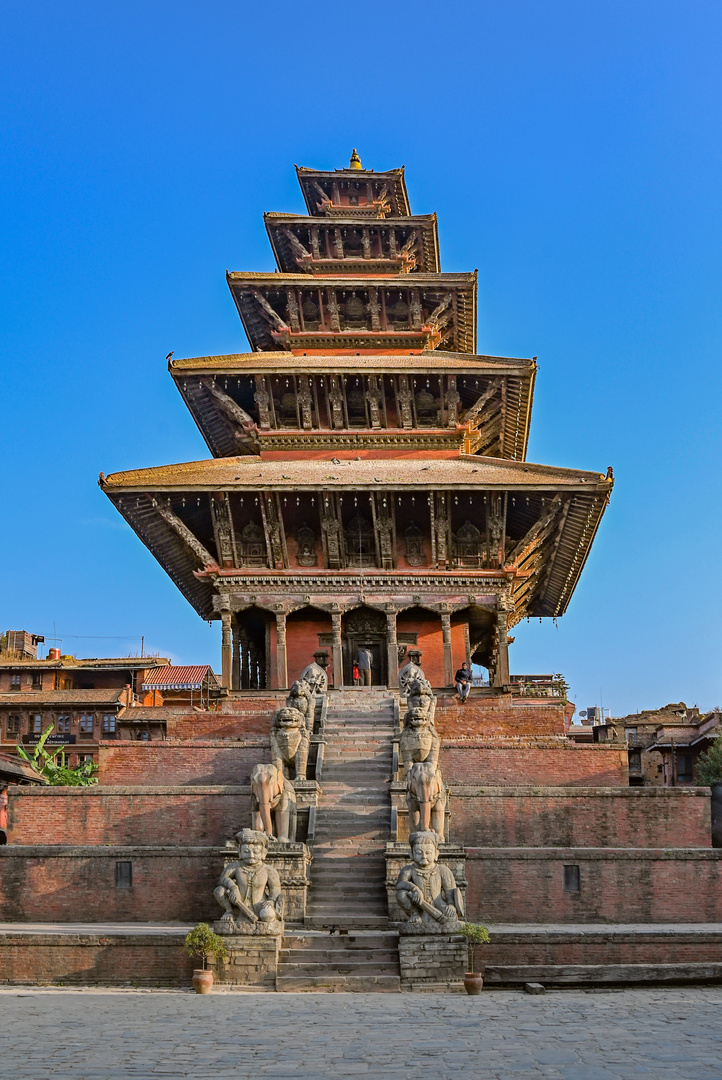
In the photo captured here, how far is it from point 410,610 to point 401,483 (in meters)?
3.75

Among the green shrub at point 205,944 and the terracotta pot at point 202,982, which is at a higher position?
the green shrub at point 205,944

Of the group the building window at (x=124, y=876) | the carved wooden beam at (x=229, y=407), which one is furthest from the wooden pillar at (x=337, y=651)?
the building window at (x=124, y=876)

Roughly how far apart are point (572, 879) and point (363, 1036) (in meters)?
8.70

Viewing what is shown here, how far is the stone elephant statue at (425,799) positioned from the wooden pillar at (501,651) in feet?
35.2

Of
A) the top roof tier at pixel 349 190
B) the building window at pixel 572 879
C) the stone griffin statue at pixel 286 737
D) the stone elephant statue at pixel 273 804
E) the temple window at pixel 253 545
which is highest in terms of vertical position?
the top roof tier at pixel 349 190

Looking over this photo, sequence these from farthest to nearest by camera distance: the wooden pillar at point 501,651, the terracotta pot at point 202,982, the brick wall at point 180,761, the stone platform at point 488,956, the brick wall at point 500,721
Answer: the wooden pillar at point 501,651, the brick wall at point 500,721, the brick wall at point 180,761, the stone platform at point 488,956, the terracotta pot at point 202,982

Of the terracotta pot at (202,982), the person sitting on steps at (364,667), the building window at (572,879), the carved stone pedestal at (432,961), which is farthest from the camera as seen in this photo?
the person sitting on steps at (364,667)

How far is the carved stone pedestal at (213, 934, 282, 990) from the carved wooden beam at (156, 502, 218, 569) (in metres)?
14.1

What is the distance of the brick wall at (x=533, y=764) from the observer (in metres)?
22.0

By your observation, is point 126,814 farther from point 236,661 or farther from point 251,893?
point 236,661

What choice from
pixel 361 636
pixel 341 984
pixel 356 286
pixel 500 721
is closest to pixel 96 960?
pixel 341 984

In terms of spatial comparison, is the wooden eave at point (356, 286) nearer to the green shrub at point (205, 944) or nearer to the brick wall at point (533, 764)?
A: the brick wall at point (533, 764)

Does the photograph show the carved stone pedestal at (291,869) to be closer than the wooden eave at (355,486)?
Yes

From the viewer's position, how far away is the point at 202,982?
1418cm
